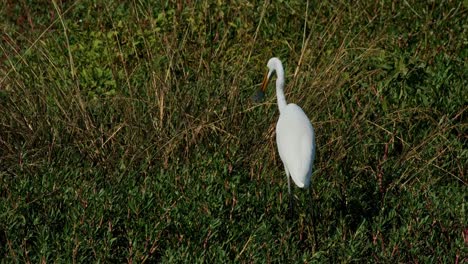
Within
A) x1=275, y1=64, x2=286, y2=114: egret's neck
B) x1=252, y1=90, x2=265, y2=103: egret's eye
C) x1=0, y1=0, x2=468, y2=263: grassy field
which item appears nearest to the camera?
x1=0, y1=0, x2=468, y2=263: grassy field

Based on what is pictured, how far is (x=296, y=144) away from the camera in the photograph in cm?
477

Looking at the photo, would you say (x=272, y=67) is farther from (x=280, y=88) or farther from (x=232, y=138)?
(x=232, y=138)

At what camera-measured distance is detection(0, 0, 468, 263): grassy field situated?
179 inches

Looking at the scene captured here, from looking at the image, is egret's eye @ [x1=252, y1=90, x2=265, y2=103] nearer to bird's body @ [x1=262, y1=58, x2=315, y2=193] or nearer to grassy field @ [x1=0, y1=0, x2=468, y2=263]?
grassy field @ [x1=0, y1=0, x2=468, y2=263]

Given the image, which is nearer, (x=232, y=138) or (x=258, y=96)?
(x=232, y=138)

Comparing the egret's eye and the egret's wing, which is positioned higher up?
the egret's wing

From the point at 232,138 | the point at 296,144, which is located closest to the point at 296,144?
the point at 296,144

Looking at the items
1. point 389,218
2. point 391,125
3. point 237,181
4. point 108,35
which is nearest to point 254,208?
point 237,181

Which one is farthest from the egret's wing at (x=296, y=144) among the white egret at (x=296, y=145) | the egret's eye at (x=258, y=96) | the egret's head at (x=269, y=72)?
the egret's eye at (x=258, y=96)

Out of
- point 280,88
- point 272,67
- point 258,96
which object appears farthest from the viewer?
point 258,96

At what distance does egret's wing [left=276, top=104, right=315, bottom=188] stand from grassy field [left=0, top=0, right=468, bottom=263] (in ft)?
0.63

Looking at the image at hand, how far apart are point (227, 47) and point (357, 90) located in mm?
932

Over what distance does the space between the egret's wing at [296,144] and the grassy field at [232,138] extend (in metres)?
0.19

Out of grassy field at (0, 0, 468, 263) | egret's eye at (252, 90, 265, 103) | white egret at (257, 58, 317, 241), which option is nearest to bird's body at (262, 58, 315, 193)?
white egret at (257, 58, 317, 241)
